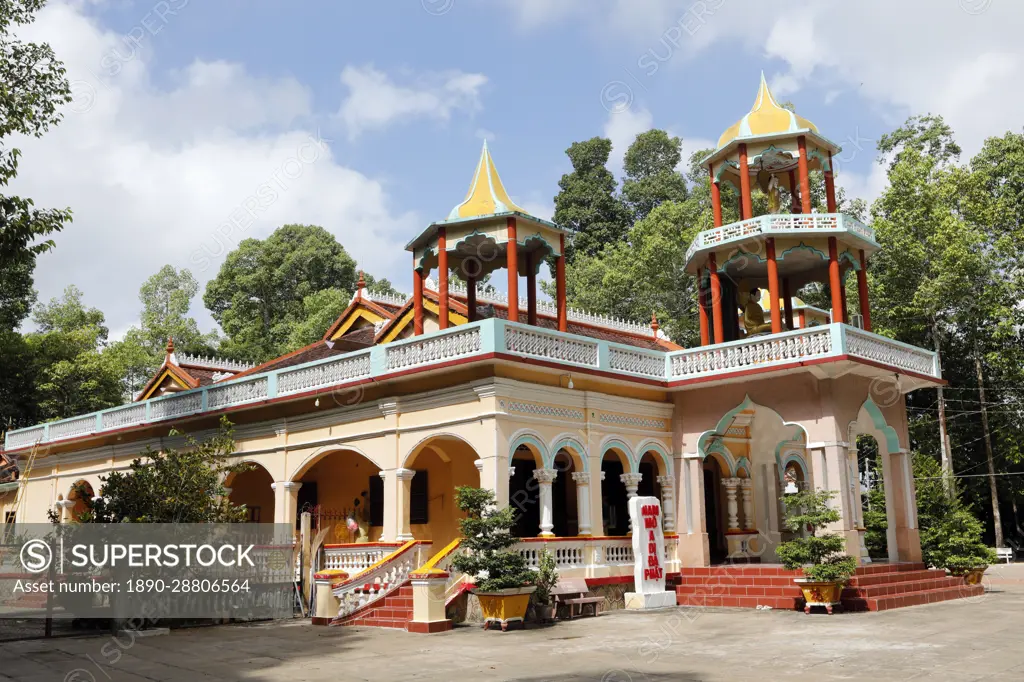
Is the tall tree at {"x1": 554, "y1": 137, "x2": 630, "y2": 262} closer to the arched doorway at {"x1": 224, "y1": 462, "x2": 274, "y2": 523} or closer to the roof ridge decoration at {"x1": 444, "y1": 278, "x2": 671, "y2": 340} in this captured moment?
the roof ridge decoration at {"x1": 444, "y1": 278, "x2": 671, "y2": 340}

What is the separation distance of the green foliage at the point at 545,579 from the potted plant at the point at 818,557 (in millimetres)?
3599

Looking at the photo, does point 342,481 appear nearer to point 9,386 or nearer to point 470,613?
point 470,613

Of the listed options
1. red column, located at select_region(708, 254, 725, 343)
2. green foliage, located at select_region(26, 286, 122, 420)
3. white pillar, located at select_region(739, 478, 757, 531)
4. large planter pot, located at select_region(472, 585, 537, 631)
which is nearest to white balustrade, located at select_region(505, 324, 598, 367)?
red column, located at select_region(708, 254, 725, 343)

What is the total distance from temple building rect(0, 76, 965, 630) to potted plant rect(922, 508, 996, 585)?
0.58 metres

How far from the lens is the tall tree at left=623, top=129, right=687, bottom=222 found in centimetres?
5025

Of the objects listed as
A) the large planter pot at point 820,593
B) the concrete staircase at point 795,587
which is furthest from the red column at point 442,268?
the large planter pot at point 820,593

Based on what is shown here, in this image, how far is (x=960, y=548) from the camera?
17.4 metres

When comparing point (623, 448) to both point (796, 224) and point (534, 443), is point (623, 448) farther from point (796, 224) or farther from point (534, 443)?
point (796, 224)

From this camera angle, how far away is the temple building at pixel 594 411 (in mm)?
15055

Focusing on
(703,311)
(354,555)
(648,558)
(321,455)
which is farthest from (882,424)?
(321,455)

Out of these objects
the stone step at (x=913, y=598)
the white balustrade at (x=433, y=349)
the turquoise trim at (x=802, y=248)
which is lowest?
the stone step at (x=913, y=598)

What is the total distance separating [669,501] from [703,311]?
3983 millimetres

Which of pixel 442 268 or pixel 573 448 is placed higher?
pixel 442 268

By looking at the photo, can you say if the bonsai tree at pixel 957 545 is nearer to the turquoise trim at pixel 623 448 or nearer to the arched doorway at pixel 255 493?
the turquoise trim at pixel 623 448
